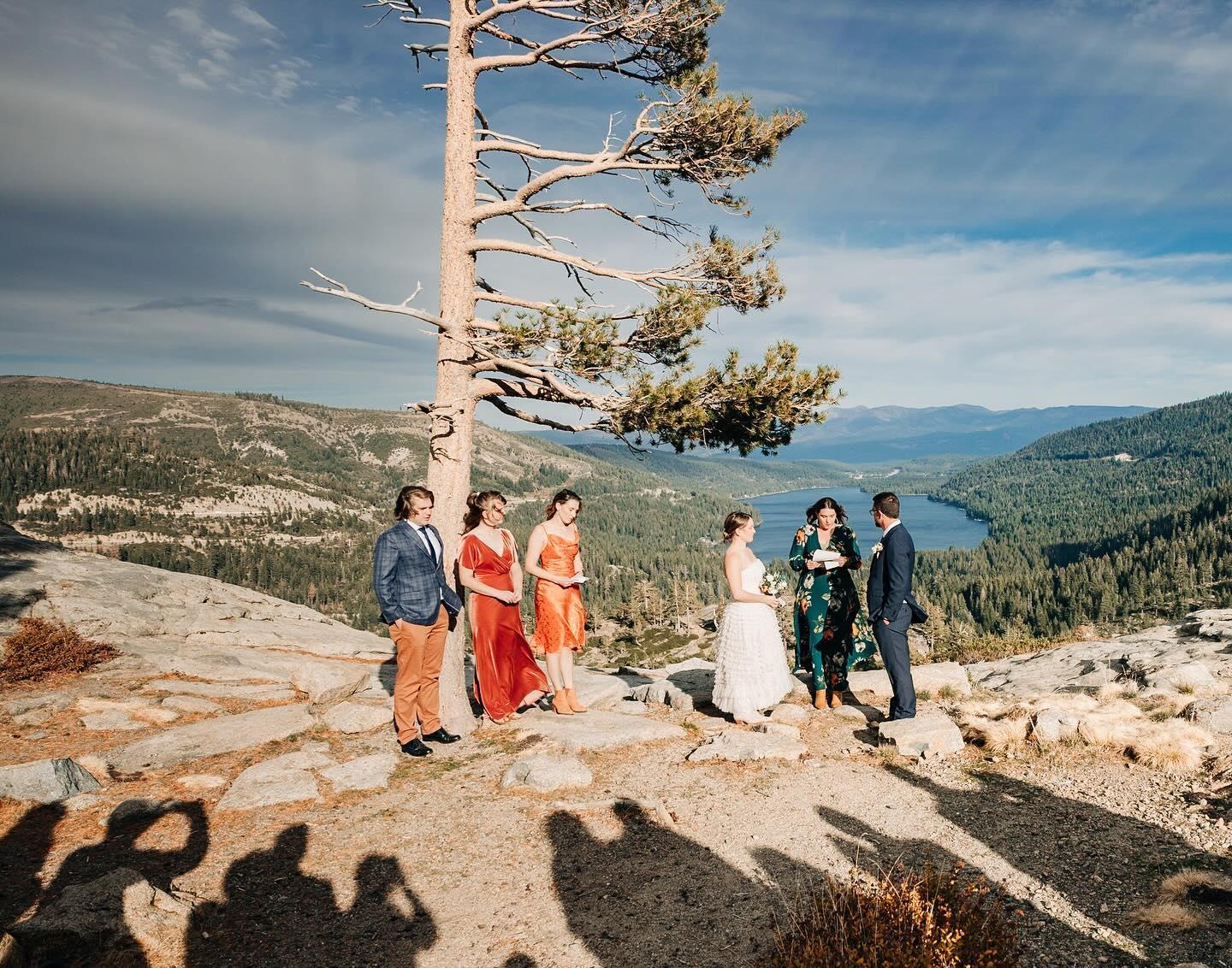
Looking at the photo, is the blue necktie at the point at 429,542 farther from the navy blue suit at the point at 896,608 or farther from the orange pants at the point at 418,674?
the navy blue suit at the point at 896,608

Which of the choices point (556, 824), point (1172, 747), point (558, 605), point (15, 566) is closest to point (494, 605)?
point (558, 605)

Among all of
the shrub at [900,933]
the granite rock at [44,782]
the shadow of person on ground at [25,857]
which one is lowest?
the shadow of person on ground at [25,857]

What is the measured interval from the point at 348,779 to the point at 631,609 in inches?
4328

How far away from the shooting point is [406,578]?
786cm

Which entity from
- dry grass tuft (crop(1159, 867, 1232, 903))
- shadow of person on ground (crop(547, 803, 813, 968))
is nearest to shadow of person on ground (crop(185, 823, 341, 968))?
shadow of person on ground (crop(547, 803, 813, 968))

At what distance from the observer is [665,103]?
874 cm

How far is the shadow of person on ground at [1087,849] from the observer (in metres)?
4.49

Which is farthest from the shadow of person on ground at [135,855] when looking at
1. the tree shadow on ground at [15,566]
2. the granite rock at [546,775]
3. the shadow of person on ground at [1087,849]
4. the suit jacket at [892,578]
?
the tree shadow on ground at [15,566]

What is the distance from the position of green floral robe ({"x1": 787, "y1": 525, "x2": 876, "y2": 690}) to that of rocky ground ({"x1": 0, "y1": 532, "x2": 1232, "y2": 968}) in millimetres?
902

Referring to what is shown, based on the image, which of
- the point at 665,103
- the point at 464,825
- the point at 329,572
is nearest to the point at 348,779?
the point at 464,825

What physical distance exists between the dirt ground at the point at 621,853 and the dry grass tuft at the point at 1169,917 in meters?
0.05

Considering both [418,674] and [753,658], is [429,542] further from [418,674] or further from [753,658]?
[753,658]

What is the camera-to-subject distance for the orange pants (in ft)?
26.1

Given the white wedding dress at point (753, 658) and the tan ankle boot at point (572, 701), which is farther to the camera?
the tan ankle boot at point (572, 701)
